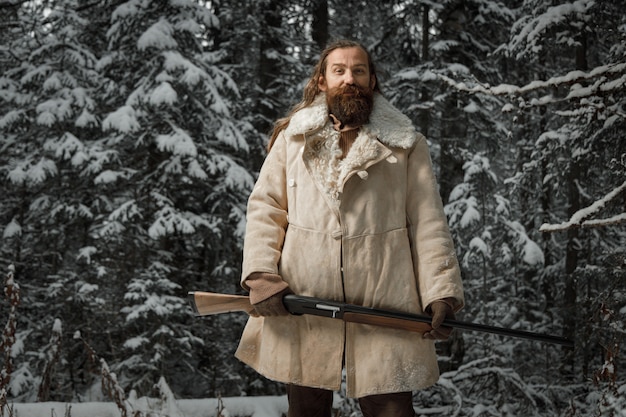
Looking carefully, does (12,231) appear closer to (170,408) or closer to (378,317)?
(170,408)

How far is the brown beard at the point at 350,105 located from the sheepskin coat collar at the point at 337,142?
0.05 m

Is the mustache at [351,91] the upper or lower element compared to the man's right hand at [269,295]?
upper

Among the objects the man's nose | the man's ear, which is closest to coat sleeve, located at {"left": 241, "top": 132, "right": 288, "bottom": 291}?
the man's ear

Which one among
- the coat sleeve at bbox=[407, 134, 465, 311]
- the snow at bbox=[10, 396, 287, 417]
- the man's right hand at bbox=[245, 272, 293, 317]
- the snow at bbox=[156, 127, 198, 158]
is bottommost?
the snow at bbox=[10, 396, 287, 417]

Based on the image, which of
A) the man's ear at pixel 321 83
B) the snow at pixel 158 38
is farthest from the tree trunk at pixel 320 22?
the man's ear at pixel 321 83

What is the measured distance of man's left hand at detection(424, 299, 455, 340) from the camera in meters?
2.78

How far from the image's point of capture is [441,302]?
2838 mm

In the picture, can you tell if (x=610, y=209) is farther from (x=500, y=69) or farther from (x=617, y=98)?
(x=500, y=69)

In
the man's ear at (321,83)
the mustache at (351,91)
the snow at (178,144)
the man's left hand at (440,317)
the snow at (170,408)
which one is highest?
the snow at (178,144)

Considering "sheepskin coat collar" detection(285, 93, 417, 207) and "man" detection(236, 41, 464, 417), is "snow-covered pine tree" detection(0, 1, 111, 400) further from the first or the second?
"sheepskin coat collar" detection(285, 93, 417, 207)

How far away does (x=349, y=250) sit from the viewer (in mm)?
2961

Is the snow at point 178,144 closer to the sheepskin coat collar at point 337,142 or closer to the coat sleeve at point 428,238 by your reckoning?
the sheepskin coat collar at point 337,142

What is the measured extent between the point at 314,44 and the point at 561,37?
4.64 m

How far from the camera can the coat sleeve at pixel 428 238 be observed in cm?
290
